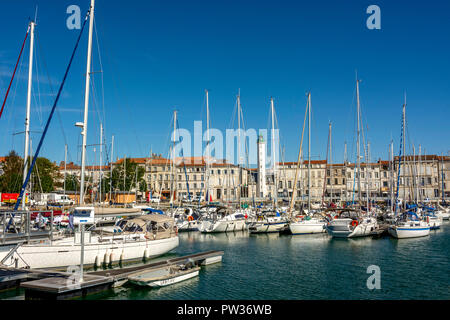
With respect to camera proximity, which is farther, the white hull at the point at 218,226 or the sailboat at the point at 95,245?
the white hull at the point at 218,226

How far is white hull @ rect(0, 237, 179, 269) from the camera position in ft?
69.0

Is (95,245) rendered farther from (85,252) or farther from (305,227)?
(305,227)

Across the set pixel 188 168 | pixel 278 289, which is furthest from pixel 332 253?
pixel 188 168

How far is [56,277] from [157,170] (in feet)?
285

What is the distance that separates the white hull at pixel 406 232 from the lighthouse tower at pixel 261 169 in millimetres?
65546

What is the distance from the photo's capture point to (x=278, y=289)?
772 inches

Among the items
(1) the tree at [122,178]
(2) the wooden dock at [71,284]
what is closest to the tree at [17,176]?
(1) the tree at [122,178]

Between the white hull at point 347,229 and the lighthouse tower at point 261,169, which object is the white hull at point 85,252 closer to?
the white hull at point 347,229

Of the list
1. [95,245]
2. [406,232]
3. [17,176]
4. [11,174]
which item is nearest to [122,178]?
[11,174]

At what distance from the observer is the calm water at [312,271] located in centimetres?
1872

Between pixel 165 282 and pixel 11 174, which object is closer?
pixel 165 282

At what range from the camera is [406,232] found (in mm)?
37656

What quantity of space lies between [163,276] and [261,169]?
3438 inches
